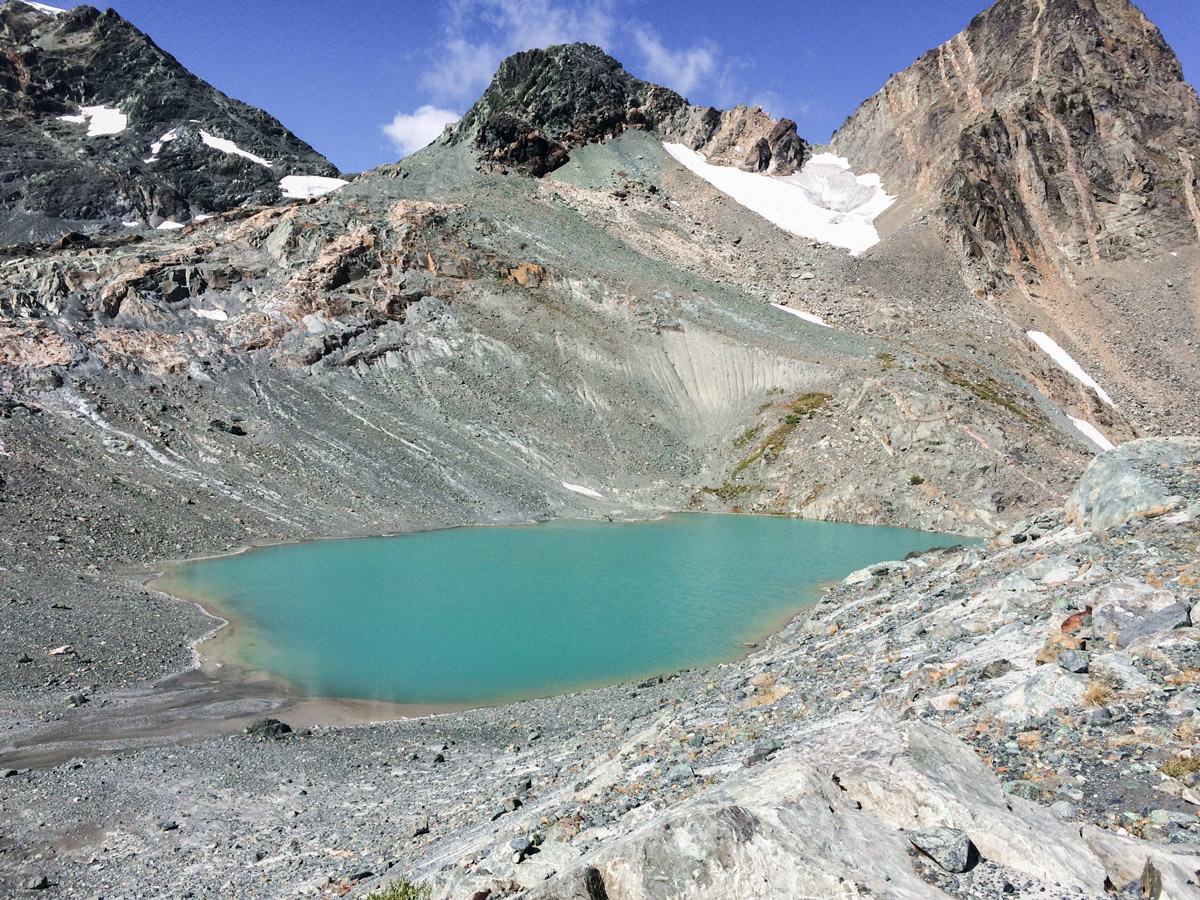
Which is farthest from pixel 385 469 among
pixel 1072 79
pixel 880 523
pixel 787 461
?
pixel 1072 79

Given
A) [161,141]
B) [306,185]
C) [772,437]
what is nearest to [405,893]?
[772,437]

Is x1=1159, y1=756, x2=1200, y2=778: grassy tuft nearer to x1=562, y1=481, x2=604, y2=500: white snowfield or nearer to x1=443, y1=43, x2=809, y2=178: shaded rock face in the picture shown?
x1=562, y1=481, x2=604, y2=500: white snowfield

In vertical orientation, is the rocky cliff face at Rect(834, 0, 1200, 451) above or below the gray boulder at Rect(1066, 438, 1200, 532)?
above

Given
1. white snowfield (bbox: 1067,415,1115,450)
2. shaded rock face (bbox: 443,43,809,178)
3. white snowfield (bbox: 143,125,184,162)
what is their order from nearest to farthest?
white snowfield (bbox: 1067,415,1115,450)
shaded rock face (bbox: 443,43,809,178)
white snowfield (bbox: 143,125,184,162)

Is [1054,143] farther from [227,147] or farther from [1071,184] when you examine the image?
[227,147]

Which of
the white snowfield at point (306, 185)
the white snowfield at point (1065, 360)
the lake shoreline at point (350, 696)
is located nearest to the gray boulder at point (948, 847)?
the lake shoreline at point (350, 696)

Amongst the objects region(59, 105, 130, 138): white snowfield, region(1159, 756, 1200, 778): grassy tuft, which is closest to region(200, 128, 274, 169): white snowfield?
region(59, 105, 130, 138): white snowfield

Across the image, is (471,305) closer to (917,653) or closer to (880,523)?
(880,523)
